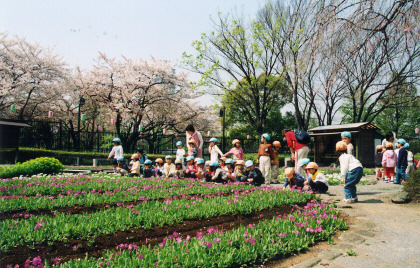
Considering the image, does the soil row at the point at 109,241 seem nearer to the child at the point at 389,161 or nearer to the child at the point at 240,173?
the child at the point at 240,173

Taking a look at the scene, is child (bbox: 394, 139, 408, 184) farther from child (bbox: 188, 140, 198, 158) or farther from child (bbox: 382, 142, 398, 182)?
child (bbox: 188, 140, 198, 158)

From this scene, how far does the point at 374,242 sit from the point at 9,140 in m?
19.2

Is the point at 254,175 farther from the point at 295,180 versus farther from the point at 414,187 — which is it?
the point at 414,187

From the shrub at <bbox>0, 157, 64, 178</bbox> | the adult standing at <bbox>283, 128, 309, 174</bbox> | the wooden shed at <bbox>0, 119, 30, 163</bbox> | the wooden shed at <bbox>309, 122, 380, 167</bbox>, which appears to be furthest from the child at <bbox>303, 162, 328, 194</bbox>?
the wooden shed at <bbox>0, 119, 30, 163</bbox>

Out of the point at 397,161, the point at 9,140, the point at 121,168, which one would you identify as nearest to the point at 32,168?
the point at 121,168

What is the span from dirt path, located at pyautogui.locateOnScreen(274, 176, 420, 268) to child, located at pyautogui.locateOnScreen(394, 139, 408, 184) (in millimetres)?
3823

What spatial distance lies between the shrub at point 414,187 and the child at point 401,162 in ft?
10.9

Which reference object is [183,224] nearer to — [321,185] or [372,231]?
[372,231]

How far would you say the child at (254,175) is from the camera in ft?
28.5

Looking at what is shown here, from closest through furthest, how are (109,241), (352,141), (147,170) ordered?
(109,241), (147,170), (352,141)

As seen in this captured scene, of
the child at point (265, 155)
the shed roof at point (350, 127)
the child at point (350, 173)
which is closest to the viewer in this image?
the child at point (350, 173)

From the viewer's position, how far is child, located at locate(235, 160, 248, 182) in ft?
30.0

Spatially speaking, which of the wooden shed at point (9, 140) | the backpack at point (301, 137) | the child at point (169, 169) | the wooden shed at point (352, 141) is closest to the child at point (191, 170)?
the child at point (169, 169)

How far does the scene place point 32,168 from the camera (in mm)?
11500
